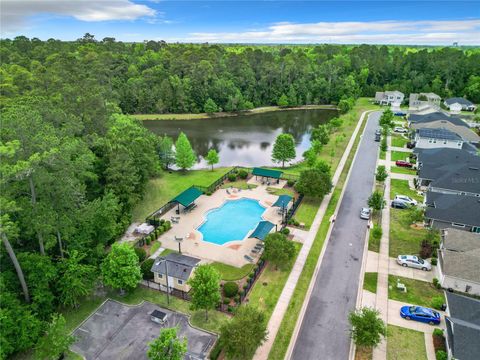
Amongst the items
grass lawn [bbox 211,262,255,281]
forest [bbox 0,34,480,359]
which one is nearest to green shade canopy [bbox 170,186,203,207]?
forest [bbox 0,34,480,359]

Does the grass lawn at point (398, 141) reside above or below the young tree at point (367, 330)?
above

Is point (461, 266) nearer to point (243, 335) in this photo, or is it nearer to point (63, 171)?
point (243, 335)

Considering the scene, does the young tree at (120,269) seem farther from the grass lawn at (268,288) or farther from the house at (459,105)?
the house at (459,105)

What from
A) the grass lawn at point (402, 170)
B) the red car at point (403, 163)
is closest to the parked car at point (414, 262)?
the grass lawn at point (402, 170)

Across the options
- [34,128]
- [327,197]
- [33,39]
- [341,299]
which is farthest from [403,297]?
[33,39]

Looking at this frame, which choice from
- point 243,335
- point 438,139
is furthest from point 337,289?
point 438,139

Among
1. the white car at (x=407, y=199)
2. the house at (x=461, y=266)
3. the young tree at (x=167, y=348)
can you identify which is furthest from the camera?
the white car at (x=407, y=199)

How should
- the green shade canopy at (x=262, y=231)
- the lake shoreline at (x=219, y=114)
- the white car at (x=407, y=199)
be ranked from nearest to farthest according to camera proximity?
the green shade canopy at (x=262, y=231), the white car at (x=407, y=199), the lake shoreline at (x=219, y=114)
